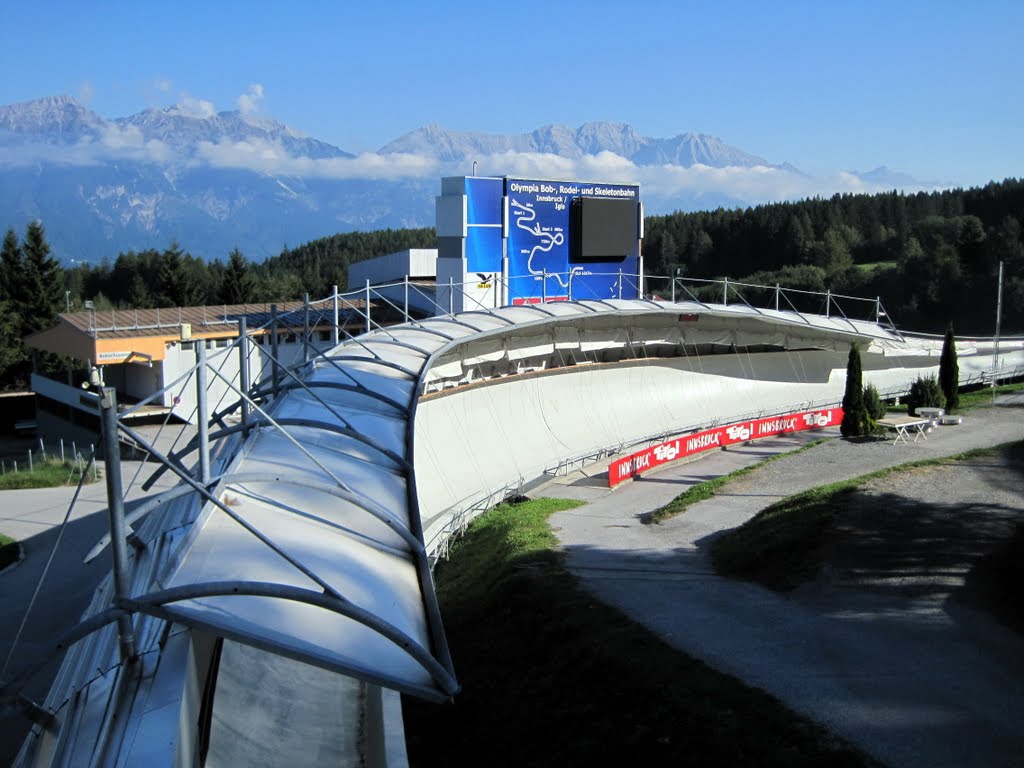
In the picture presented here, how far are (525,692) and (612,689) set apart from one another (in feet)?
4.45

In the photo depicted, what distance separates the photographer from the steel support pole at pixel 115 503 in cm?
491

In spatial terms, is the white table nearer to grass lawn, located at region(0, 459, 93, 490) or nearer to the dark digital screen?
the dark digital screen

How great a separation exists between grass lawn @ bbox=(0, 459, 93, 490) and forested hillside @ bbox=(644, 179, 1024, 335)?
54.2 m

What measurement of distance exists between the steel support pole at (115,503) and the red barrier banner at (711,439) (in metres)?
19.4

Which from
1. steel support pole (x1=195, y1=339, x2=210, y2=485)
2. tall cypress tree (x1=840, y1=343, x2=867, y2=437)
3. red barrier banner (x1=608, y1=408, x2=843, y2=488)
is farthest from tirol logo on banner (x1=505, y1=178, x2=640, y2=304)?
steel support pole (x1=195, y1=339, x2=210, y2=485)

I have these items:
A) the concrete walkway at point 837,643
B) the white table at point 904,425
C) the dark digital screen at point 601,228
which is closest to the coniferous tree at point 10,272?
the dark digital screen at point 601,228

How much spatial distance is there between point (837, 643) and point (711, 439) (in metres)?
18.0

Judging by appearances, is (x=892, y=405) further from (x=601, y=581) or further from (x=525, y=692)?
(x=525, y=692)

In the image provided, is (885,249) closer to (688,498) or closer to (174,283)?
(174,283)

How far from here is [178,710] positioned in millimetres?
5215

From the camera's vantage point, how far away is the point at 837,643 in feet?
36.6

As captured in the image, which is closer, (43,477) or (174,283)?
(43,477)

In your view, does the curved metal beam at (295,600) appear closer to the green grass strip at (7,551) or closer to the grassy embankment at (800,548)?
the grassy embankment at (800,548)

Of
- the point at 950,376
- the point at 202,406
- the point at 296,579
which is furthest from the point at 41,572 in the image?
the point at 950,376
